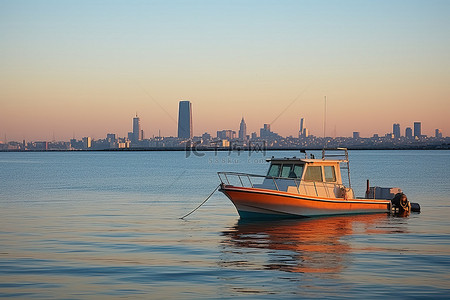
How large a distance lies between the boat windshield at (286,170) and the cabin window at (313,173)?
408mm

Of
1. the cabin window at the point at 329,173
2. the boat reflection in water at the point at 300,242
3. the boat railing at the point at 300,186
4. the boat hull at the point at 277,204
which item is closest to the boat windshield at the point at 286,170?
the boat railing at the point at 300,186

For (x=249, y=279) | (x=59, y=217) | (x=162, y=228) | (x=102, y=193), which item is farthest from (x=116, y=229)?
A: (x=102, y=193)

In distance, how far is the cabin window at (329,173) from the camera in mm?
33938

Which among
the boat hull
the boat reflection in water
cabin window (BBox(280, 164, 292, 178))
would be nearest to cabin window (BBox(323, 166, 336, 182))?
the boat hull

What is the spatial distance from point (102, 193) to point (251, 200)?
26.0 meters

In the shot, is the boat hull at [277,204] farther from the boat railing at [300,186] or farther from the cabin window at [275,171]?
the cabin window at [275,171]

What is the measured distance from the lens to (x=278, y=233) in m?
27.8

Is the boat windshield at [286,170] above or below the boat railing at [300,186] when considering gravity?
above

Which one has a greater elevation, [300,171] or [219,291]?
[300,171]

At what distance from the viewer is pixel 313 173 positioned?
33469mm

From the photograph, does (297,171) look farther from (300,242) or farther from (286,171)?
(300,242)

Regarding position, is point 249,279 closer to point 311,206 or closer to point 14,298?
point 14,298

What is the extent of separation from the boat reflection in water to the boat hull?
466 millimetres

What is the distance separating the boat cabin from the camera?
107 feet
